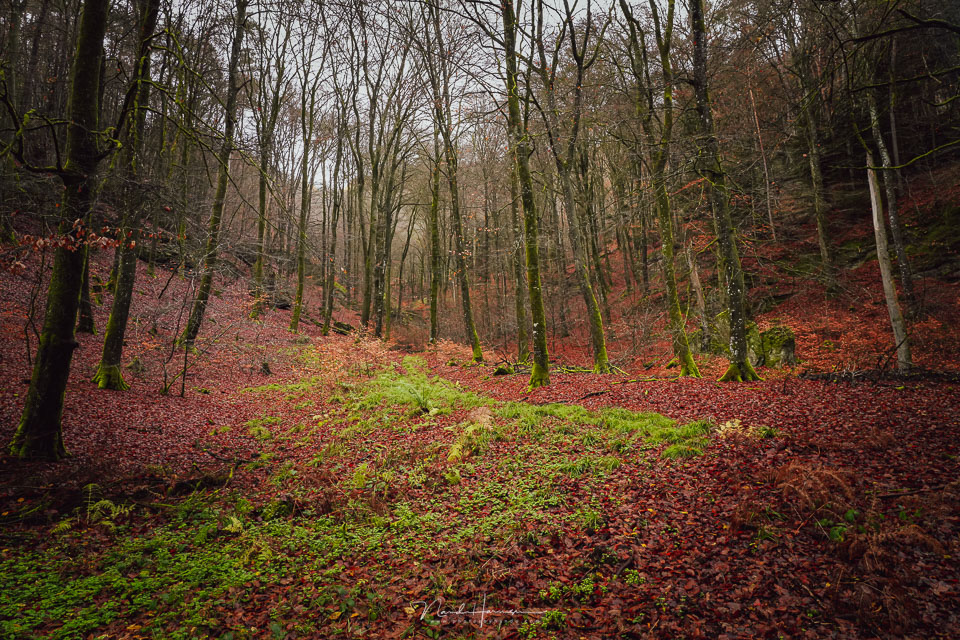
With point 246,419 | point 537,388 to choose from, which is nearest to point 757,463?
point 537,388

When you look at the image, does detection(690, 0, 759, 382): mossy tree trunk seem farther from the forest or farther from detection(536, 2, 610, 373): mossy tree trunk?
detection(536, 2, 610, 373): mossy tree trunk

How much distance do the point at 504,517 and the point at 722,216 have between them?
28.2 feet

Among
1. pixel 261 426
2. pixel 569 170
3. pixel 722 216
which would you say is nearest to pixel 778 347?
pixel 722 216

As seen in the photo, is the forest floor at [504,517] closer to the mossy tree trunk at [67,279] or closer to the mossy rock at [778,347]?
the mossy tree trunk at [67,279]

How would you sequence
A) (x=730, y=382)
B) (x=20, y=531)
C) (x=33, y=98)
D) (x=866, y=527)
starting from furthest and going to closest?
(x=33, y=98), (x=730, y=382), (x=20, y=531), (x=866, y=527)

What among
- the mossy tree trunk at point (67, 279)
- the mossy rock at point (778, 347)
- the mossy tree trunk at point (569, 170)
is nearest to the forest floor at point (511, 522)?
the mossy tree trunk at point (67, 279)

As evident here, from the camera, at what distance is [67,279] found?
5.22 m

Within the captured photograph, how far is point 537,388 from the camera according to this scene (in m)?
10.4

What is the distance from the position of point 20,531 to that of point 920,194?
27479mm

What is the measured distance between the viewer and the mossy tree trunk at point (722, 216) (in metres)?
9.01

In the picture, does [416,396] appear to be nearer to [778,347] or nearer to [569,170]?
[569,170]

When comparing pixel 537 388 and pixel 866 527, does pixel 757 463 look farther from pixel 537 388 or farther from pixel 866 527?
pixel 537 388

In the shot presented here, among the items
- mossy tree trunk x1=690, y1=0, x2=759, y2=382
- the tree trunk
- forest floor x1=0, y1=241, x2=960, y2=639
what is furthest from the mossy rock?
forest floor x1=0, y1=241, x2=960, y2=639

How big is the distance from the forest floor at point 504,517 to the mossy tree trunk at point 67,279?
28cm
